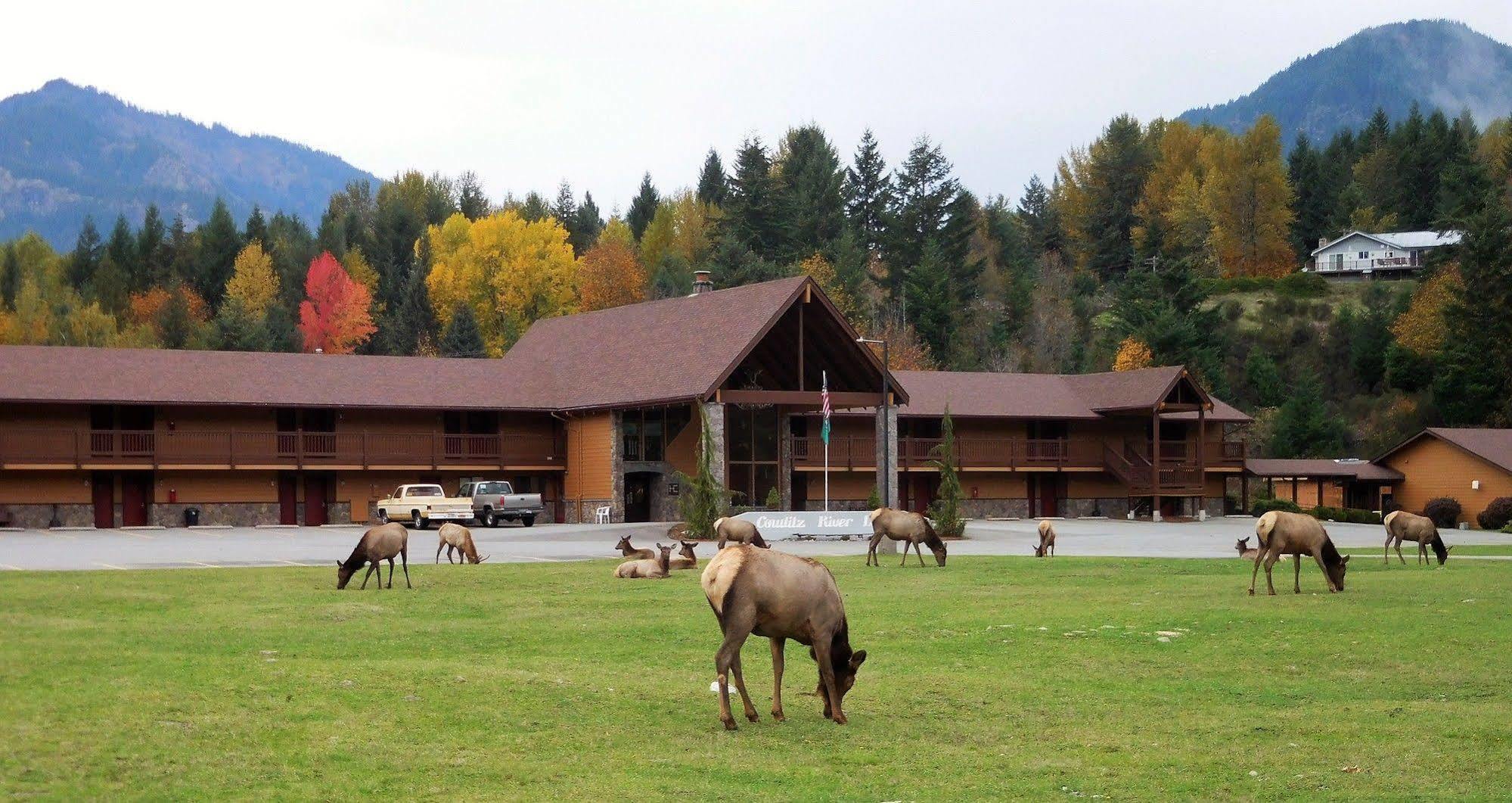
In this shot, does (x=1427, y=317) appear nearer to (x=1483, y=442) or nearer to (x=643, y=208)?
(x=1483, y=442)

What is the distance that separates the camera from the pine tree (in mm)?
117875

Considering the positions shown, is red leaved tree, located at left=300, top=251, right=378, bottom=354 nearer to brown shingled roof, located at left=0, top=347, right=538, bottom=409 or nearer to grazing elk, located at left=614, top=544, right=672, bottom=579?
A: brown shingled roof, located at left=0, top=347, right=538, bottom=409

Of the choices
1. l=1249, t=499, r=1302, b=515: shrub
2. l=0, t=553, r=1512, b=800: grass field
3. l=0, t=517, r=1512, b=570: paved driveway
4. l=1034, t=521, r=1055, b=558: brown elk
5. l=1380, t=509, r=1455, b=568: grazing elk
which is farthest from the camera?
l=1249, t=499, r=1302, b=515: shrub

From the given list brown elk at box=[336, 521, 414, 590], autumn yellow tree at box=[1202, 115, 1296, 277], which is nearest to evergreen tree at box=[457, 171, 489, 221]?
autumn yellow tree at box=[1202, 115, 1296, 277]

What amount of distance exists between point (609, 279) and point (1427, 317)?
51251mm

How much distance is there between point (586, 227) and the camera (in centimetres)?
13550

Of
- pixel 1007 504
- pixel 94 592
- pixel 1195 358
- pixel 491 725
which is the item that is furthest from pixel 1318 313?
pixel 491 725

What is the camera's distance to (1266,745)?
12.1 meters

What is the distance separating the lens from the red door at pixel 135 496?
56531mm

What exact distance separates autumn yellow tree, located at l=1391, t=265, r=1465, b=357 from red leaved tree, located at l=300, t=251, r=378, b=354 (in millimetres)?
65854

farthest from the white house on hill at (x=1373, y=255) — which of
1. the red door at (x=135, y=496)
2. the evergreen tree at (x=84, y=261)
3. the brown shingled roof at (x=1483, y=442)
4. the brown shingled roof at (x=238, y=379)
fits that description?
the red door at (x=135, y=496)

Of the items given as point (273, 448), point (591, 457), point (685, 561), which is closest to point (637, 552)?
point (685, 561)

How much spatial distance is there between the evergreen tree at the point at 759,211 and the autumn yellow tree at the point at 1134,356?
873 inches

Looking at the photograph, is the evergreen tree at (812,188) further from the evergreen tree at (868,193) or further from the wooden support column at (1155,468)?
the wooden support column at (1155,468)
